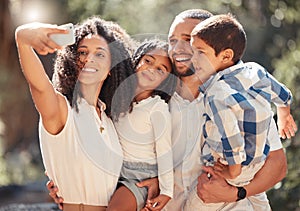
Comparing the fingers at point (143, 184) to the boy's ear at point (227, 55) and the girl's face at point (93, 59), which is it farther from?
the boy's ear at point (227, 55)

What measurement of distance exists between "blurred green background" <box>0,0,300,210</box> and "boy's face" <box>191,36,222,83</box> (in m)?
4.42

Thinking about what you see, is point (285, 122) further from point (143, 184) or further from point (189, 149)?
point (143, 184)

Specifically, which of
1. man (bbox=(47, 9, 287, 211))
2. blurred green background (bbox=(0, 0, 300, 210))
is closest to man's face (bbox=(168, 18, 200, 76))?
man (bbox=(47, 9, 287, 211))

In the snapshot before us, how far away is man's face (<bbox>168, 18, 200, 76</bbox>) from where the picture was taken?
2543mm

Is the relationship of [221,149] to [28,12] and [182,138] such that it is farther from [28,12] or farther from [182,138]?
[28,12]

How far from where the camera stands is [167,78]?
2.59 m

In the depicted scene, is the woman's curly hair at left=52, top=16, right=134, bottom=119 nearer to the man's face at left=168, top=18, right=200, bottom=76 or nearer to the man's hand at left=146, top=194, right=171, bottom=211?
the man's face at left=168, top=18, right=200, bottom=76

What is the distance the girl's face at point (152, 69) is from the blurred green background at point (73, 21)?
4.38m

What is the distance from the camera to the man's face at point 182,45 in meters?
2.54

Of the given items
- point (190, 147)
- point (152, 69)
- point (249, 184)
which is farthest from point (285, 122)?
point (152, 69)

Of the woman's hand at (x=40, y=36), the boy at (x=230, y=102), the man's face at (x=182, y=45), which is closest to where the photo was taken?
the woman's hand at (x=40, y=36)

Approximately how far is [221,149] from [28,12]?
825cm

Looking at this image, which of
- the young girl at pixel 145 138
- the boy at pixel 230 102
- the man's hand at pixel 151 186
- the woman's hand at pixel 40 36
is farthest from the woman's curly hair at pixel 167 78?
the woman's hand at pixel 40 36

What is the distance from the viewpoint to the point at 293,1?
6.85 meters
